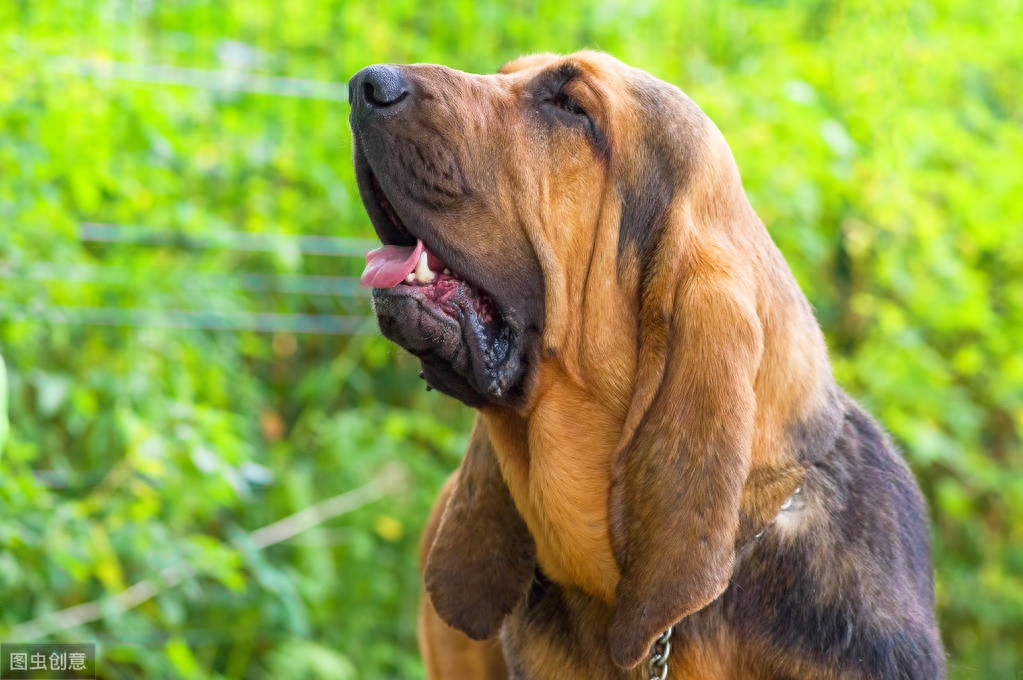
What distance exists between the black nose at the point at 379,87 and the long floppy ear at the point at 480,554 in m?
0.95

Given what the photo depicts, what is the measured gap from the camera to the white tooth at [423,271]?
288 cm

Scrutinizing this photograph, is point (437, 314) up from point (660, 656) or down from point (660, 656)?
up

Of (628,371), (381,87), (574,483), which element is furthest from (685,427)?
(381,87)

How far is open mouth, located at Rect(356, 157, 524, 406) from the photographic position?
2.81 metres

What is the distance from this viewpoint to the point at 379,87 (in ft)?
9.16

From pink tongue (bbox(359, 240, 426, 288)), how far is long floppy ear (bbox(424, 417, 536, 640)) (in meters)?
0.61

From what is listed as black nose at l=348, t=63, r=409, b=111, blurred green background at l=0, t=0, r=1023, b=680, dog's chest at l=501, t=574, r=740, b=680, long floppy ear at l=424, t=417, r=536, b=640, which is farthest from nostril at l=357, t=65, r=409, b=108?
blurred green background at l=0, t=0, r=1023, b=680

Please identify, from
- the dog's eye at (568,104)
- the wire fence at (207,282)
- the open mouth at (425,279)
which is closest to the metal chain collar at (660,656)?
the open mouth at (425,279)

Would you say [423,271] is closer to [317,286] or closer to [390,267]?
[390,267]

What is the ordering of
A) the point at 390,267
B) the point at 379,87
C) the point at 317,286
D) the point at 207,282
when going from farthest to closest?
the point at 317,286 < the point at 207,282 < the point at 390,267 < the point at 379,87

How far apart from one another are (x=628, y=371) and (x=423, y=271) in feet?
1.76

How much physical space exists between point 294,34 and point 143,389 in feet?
6.75

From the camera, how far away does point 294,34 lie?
19.5ft

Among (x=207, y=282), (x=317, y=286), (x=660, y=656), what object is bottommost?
(x=317, y=286)
